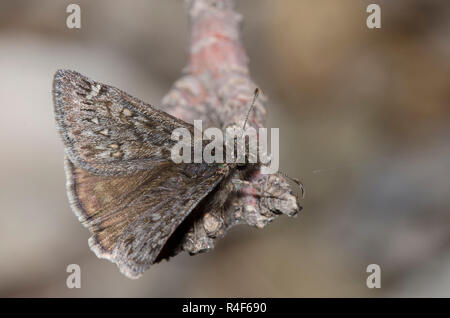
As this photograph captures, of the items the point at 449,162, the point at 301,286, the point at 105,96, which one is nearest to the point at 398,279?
the point at 301,286

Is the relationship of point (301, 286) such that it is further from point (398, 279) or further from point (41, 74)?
point (41, 74)

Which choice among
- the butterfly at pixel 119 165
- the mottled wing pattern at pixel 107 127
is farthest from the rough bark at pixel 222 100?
the mottled wing pattern at pixel 107 127

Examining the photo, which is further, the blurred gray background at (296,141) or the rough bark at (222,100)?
the blurred gray background at (296,141)

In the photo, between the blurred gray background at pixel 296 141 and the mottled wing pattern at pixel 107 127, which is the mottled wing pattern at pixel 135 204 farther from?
the blurred gray background at pixel 296 141

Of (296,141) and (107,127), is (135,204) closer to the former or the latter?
(107,127)

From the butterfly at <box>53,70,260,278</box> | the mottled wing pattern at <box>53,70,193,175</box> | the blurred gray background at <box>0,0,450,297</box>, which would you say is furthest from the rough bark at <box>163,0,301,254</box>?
the blurred gray background at <box>0,0,450,297</box>

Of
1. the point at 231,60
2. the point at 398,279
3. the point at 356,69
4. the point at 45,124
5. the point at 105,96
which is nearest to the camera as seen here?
the point at 105,96
